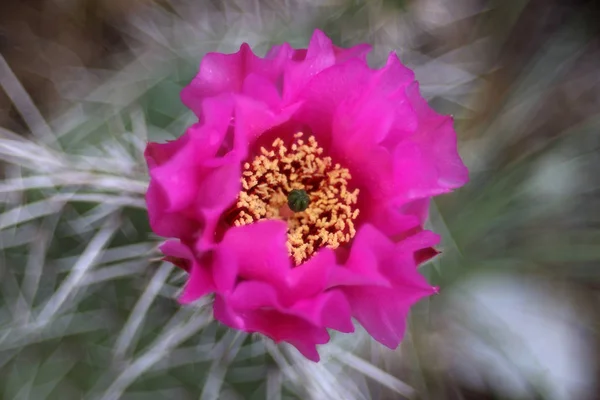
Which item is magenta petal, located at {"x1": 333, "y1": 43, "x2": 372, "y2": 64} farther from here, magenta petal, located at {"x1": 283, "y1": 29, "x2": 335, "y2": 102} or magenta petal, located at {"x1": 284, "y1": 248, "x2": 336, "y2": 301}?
magenta petal, located at {"x1": 284, "y1": 248, "x2": 336, "y2": 301}

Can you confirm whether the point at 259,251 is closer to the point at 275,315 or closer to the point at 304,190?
the point at 275,315

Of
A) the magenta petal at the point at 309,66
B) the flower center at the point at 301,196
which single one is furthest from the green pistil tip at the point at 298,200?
the magenta petal at the point at 309,66

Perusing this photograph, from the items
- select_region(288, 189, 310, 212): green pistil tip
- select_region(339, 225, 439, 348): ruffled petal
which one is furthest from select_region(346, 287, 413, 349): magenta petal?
select_region(288, 189, 310, 212): green pistil tip

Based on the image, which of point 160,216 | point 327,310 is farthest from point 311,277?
point 160,216

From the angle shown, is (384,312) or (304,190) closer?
(384,312)

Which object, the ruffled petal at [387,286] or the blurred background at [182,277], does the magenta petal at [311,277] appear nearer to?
the ruffled petal at [387,286]

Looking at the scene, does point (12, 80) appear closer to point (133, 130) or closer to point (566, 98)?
point (133, 130)
